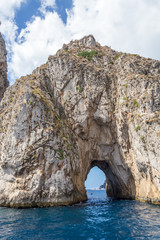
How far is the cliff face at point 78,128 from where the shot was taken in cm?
2581

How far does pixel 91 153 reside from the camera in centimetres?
3634

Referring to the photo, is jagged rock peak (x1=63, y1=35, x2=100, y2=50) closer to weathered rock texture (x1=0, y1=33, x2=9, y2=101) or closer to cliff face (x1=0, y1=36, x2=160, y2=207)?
cliff face (x1=0, y1=36, x2=160, y2=207)

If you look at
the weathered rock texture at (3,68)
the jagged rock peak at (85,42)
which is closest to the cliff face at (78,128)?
the jagged rock peak at (85,42)

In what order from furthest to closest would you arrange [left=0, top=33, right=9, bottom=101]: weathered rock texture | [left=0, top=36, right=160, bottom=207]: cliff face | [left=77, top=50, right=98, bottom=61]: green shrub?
[left=0, top=33, right=9, bottom=101]: weathered rock texture < [left=77, top=50, right=98, bottom=61]: green shrub < [left=0, top=36, right=160, bottom=207]: cliff face

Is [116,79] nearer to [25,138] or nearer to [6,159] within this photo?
[25,138]

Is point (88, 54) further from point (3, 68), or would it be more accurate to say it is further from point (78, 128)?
point (3, 68)

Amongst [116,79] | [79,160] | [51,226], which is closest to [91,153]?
[79,160]

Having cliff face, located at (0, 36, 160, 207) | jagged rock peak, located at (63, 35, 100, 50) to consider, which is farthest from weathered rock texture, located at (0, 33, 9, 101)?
jagged rock peak, located at (63, 35, 100, 50)

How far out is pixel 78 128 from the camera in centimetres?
3481

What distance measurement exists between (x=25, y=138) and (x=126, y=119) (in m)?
18.5

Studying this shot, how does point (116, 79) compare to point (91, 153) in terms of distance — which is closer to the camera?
point (91, 153)

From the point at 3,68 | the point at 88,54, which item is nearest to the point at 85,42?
the point at 88,54

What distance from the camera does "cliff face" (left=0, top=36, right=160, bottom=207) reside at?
84.7ft

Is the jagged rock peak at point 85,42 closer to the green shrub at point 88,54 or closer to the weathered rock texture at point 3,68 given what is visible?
the green shrub at point 88,54
